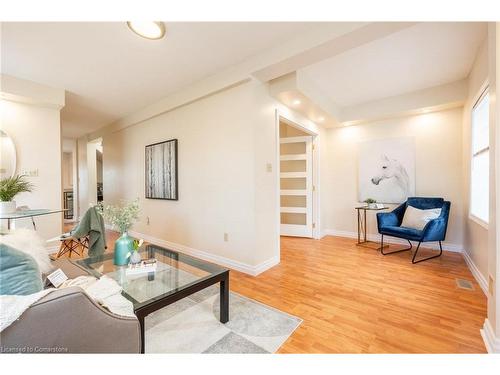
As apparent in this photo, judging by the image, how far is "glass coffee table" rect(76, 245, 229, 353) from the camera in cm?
136

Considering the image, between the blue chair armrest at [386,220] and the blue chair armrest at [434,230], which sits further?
the blue chair armrest at [386,220]

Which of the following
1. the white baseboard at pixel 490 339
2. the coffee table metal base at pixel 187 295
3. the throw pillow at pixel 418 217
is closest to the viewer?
the coffee table metal base at pixel 187 295

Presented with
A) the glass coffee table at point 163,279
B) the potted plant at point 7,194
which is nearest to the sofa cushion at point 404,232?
the glass coffee table at point 163,279

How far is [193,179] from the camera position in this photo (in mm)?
3389

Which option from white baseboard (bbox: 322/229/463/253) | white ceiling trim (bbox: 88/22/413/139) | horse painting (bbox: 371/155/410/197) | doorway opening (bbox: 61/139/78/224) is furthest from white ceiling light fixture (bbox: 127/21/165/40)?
doorway opening (bbox: 61/139/78/224)

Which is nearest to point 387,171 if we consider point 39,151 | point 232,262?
A: point 232,262

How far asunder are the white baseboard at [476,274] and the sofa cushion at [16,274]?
337 cm

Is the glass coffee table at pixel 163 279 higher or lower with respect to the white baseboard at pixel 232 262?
higher

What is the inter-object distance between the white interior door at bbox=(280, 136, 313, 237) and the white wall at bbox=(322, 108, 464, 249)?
391mm

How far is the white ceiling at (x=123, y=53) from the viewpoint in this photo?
2070 mm

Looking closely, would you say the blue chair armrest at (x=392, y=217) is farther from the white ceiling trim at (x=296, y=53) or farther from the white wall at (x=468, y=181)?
the white ceiling trim at (x=296, y=53)

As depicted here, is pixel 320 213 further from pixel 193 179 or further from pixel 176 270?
pixel 176 270

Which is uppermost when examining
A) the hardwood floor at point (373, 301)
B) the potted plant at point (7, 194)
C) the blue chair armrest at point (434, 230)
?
the potted plant at point (7, 194)
